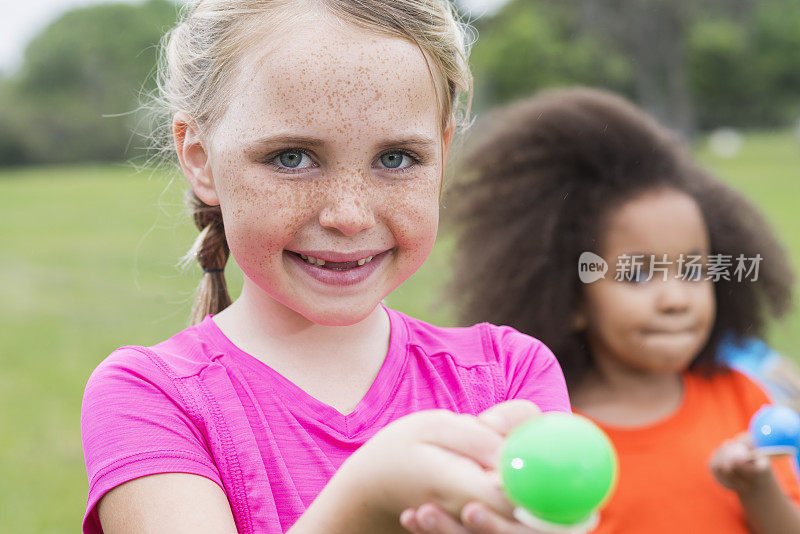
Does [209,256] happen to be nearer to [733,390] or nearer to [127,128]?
[733,390]

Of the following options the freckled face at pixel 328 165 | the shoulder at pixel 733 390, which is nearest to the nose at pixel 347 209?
the freckled face at pixel 328 165

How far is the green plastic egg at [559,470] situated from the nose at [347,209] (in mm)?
307

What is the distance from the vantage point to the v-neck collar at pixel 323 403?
2.96 feet

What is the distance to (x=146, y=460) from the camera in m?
0.82

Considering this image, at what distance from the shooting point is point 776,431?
1536 millimetres

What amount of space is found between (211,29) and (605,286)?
3.34 feet

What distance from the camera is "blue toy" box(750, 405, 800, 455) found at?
60.1 inches

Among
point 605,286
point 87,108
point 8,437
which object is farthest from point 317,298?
point 87,108

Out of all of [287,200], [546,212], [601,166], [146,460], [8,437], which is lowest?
[8,437]

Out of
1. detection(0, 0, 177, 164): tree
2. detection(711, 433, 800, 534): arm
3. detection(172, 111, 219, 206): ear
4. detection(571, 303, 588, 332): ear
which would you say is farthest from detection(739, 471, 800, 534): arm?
detection(0, 0, 177, 164): tree

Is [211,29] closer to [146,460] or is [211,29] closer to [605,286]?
[146,460]

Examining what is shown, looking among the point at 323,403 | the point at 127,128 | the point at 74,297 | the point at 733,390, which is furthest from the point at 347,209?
the point at 127,128

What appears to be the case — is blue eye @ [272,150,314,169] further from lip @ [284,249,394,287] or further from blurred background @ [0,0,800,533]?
blurred background @ [0,0,800,533]

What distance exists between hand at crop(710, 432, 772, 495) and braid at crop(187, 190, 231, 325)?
36.7 inches
